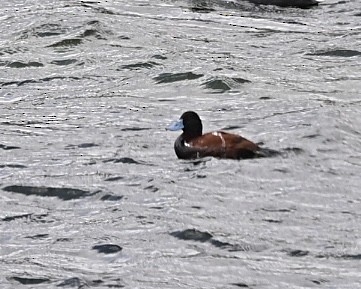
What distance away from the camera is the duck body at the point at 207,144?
39.3ft

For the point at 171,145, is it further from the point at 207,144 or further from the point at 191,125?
the point at 207,144

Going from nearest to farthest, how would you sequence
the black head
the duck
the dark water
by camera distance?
the dark water
the duck
the black head

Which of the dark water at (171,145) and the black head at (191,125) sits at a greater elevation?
the black head at (191,125)

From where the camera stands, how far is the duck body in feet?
39.3

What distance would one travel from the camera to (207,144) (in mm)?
12164

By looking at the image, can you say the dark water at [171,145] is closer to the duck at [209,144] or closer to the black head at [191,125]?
the duck at [209,144]

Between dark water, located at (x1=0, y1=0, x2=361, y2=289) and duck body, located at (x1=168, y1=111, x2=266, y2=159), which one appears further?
duck body, located at (x1=168, y1=111, x2=266, y2=159)

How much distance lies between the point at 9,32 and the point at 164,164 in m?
7.67

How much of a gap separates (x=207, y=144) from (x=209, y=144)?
2cm

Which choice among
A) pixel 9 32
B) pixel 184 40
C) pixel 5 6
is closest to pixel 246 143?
pixel 184 40

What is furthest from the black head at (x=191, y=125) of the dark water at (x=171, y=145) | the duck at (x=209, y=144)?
the dark water at (x=171, y=145)

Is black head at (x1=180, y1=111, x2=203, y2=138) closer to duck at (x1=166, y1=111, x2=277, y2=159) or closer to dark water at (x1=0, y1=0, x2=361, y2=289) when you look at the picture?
duck at (x1=166, y1=111, x2=277, y2=159)

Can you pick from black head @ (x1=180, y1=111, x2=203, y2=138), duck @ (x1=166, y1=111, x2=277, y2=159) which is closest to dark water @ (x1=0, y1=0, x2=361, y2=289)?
duck @ (x1=166, y1=111, x2=277, y2=159)

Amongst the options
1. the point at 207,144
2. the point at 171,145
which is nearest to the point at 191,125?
the point at 207,144
